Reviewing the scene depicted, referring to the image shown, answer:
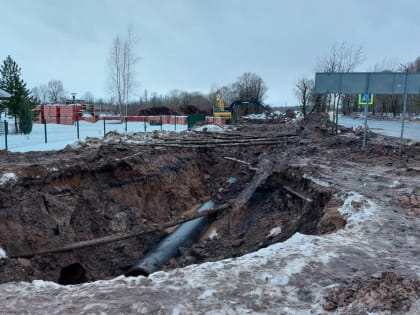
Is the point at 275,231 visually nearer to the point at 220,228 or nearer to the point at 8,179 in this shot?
the point at 220,228

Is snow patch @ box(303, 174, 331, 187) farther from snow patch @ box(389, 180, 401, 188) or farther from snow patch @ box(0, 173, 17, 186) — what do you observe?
snow patch @ box(0, 173, 17, 186)

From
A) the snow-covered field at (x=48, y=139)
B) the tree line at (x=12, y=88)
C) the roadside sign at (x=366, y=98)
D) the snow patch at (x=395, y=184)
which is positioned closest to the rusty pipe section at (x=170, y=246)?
the snow patch at (x=395, y=184)

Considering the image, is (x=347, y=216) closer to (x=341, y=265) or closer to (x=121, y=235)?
(x=341, y=265)

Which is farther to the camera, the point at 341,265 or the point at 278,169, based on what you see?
the point at 278,169

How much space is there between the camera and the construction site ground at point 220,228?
3459 millimetres

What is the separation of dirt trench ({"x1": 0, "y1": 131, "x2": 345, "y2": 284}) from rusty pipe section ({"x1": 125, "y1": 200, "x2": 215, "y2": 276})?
0.29 m

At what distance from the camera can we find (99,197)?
384 inches

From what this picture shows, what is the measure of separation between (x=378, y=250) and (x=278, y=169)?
229 inches

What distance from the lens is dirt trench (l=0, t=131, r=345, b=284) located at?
701cm

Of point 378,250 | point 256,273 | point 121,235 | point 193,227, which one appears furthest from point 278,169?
point 256,273

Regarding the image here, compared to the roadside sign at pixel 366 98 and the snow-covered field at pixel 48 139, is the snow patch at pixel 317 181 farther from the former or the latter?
the snow-covered field at pixel 48 139

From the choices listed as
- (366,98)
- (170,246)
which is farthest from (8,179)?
(366,98)

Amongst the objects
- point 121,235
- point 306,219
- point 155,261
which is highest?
point 306,219

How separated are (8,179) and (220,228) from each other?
16.9 ft
